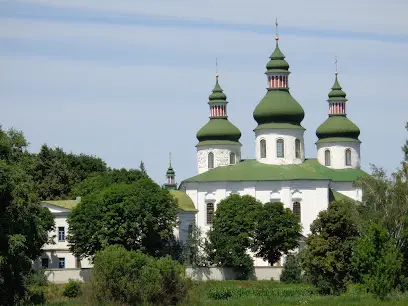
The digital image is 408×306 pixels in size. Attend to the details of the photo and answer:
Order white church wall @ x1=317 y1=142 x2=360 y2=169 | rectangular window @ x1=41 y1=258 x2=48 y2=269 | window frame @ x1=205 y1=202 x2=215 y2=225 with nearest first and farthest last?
rectangular window @ x1=41 y1=258 x2=48 y2=269
window frame @ x1=205 y1=202 x2=215 y2=225
white church wall @ x1=317 y1=142 x2=360 y2=169

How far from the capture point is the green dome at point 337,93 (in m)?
110

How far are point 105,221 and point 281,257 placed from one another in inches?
519

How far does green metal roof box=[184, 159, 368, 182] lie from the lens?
100m

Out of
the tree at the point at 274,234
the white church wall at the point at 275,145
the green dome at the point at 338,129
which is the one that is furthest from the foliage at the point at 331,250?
the green dome at the point at 338,129

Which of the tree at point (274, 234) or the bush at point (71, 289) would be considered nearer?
the bush at point (71, 289)

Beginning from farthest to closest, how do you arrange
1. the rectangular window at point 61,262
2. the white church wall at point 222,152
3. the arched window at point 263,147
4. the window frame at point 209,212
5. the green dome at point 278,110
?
the white church wall at point 222,152 → the arched window at point 263,147 → the green dome at point 278,110 → the window frame at point 209,212 → the rectangular window at point 61,262

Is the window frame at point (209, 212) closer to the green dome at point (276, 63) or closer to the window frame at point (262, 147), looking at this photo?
the window frame at point (262, 147)

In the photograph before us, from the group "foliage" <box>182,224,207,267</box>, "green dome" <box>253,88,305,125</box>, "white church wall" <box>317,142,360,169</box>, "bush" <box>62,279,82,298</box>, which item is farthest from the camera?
"white church wall" <box>317,142,360,169</box>

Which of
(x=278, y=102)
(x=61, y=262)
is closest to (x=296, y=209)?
(x=278, y=102)

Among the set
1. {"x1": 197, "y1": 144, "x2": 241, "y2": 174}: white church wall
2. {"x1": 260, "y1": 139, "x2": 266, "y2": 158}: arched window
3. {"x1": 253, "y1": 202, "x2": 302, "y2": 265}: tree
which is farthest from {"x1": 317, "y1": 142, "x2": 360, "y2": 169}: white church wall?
{"x1": 253, "y1": 202, "x2": 302, "y2": 265}: tree

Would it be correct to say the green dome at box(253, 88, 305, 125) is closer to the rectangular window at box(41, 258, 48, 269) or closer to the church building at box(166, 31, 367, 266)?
the church building at box(166, 31, 367, 266)

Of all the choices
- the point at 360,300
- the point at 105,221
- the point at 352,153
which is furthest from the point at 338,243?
the point at 352,153

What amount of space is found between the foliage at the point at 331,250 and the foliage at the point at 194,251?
1327 cm

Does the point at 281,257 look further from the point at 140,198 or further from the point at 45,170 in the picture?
the point at 45,170
